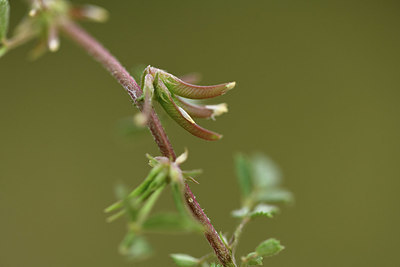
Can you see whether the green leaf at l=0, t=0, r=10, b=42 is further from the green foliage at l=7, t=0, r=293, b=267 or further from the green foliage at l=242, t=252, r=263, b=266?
the green foliage at l=242, t=252, r=263, b=266

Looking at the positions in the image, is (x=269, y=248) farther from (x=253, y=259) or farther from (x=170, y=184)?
(x=170, y=184)

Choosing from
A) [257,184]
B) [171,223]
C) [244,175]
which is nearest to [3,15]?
[171,223]

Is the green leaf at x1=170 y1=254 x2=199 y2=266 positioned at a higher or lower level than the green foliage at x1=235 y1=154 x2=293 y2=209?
lower

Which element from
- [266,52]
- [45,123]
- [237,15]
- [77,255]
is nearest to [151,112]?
[77,255]

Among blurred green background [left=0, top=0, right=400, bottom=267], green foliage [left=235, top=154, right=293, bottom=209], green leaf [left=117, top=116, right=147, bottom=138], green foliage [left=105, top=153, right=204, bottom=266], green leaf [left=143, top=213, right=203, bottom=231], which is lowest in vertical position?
green leaf [left=143, top=213, right=203, bottom=231]

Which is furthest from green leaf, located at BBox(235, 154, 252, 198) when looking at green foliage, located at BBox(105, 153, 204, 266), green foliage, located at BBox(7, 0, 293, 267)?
green foliage, located at BBox(105, 153, 204, 266)

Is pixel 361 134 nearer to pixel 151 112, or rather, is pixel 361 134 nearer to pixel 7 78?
pixel 7 78
